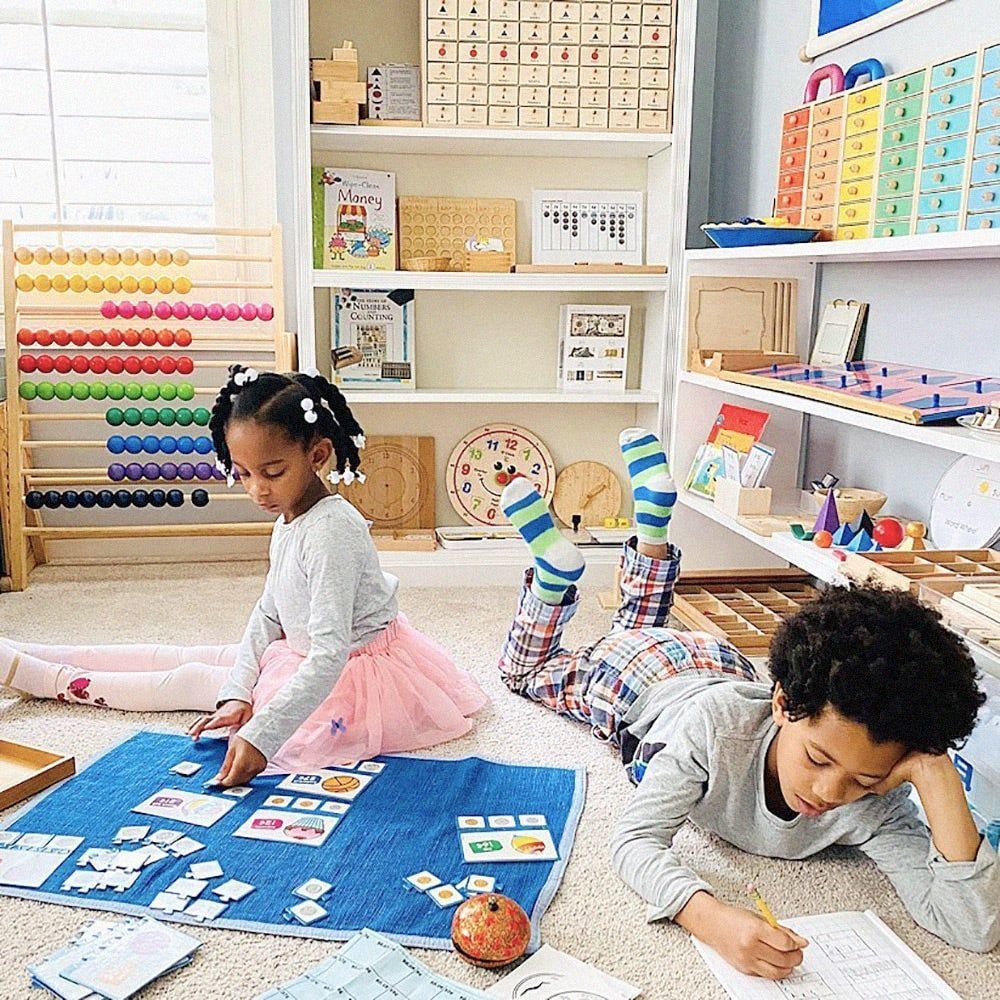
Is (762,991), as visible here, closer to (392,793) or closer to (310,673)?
(392,793)

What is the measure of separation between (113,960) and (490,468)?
2.01 m

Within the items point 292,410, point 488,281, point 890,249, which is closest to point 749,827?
point 292,410

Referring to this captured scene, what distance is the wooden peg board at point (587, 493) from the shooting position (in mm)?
3088

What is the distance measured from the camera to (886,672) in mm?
1148

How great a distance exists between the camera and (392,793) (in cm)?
160

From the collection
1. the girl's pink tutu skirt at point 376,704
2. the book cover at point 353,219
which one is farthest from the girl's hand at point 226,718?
the book cover at point 353,219

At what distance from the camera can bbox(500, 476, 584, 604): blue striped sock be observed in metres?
1.92

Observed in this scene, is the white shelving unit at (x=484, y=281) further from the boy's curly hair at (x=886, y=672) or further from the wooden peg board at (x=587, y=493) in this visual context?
the boy's curly hair at (x=886, y=672)

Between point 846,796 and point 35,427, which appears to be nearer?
point 846,796

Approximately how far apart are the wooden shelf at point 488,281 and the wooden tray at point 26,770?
4.46ft

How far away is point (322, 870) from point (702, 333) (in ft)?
5.44

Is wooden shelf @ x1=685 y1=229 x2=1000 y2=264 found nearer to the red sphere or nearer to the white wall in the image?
the white wall

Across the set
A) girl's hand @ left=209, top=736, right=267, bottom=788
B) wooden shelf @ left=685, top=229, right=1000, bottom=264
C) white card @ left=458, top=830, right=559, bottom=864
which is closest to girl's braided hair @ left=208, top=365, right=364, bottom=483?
girl's hand @ left=209, top=736, right=267, bottom=788

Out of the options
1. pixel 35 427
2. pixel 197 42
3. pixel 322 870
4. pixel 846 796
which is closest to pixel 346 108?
pixel 197 42
